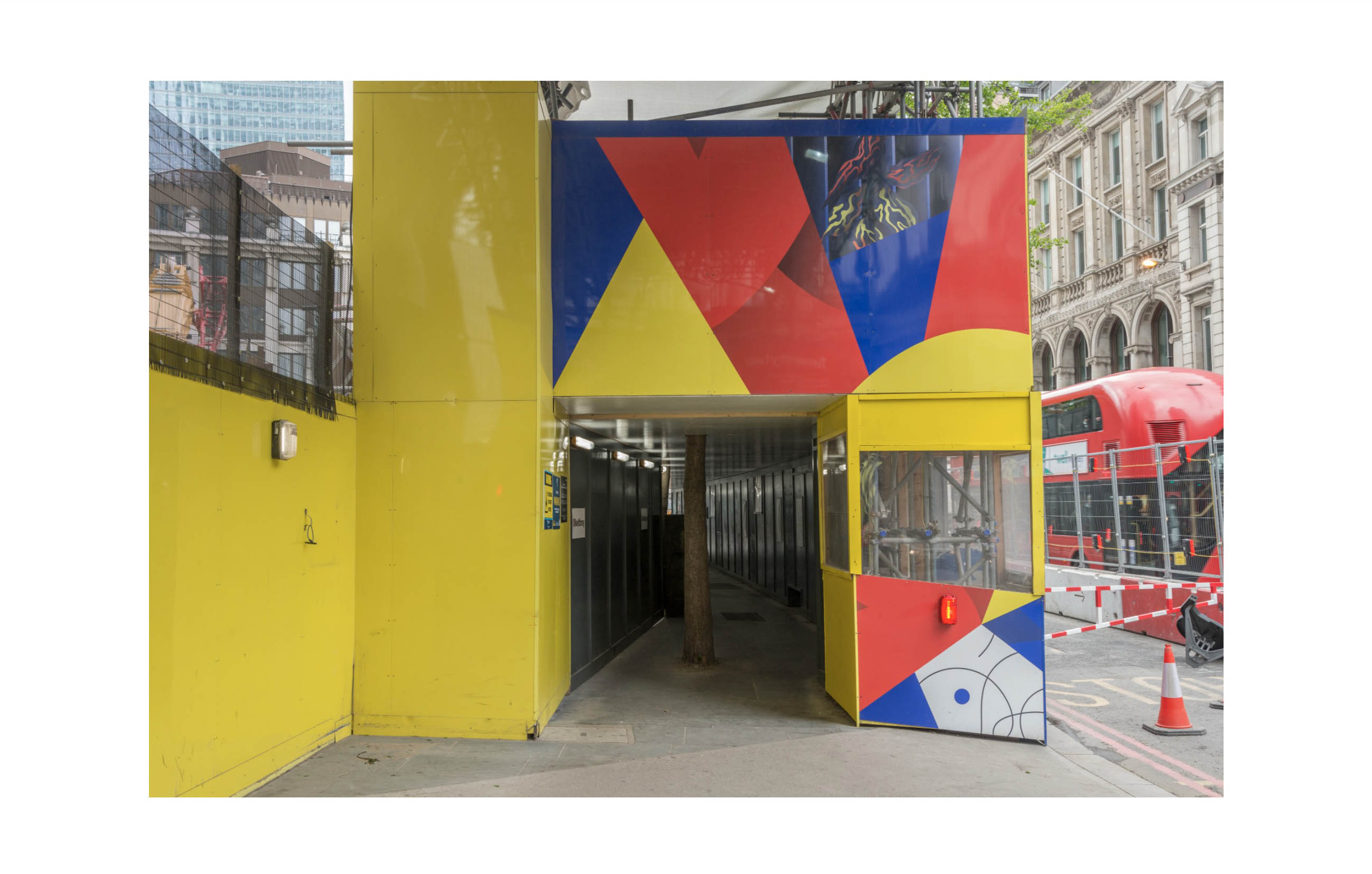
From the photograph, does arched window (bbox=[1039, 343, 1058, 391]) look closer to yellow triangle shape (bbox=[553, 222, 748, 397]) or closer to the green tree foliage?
the green tree foliage

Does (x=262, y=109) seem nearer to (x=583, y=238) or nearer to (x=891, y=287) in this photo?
(x=583, y=238)

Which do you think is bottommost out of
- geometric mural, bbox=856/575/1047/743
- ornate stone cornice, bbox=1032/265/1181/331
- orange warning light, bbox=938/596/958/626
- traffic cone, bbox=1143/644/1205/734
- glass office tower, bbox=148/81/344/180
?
traffic cone, bbox=1143/644/1205/734

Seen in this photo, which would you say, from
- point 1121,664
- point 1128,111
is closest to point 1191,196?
point 1128,111

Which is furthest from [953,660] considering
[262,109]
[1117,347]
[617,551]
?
[1117,347]

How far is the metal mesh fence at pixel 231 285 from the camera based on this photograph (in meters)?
4.70

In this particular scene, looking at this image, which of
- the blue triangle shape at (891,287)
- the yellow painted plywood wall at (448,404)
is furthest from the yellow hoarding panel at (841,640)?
the yellow painted plywood wall at (448,404)

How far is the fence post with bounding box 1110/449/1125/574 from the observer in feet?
45.7

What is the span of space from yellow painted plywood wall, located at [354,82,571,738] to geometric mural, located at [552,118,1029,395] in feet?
1.95

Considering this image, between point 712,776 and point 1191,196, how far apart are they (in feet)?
90.5

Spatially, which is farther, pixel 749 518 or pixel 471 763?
pixel 749 518

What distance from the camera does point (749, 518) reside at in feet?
60.7

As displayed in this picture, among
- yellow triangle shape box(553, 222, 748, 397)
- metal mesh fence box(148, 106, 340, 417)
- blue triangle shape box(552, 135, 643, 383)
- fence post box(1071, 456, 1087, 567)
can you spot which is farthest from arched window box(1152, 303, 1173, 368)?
metal mesh fence box(148, 106, 340, 417)

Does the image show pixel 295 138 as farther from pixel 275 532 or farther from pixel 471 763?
pixel 471 763

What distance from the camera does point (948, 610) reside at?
6961 mm
